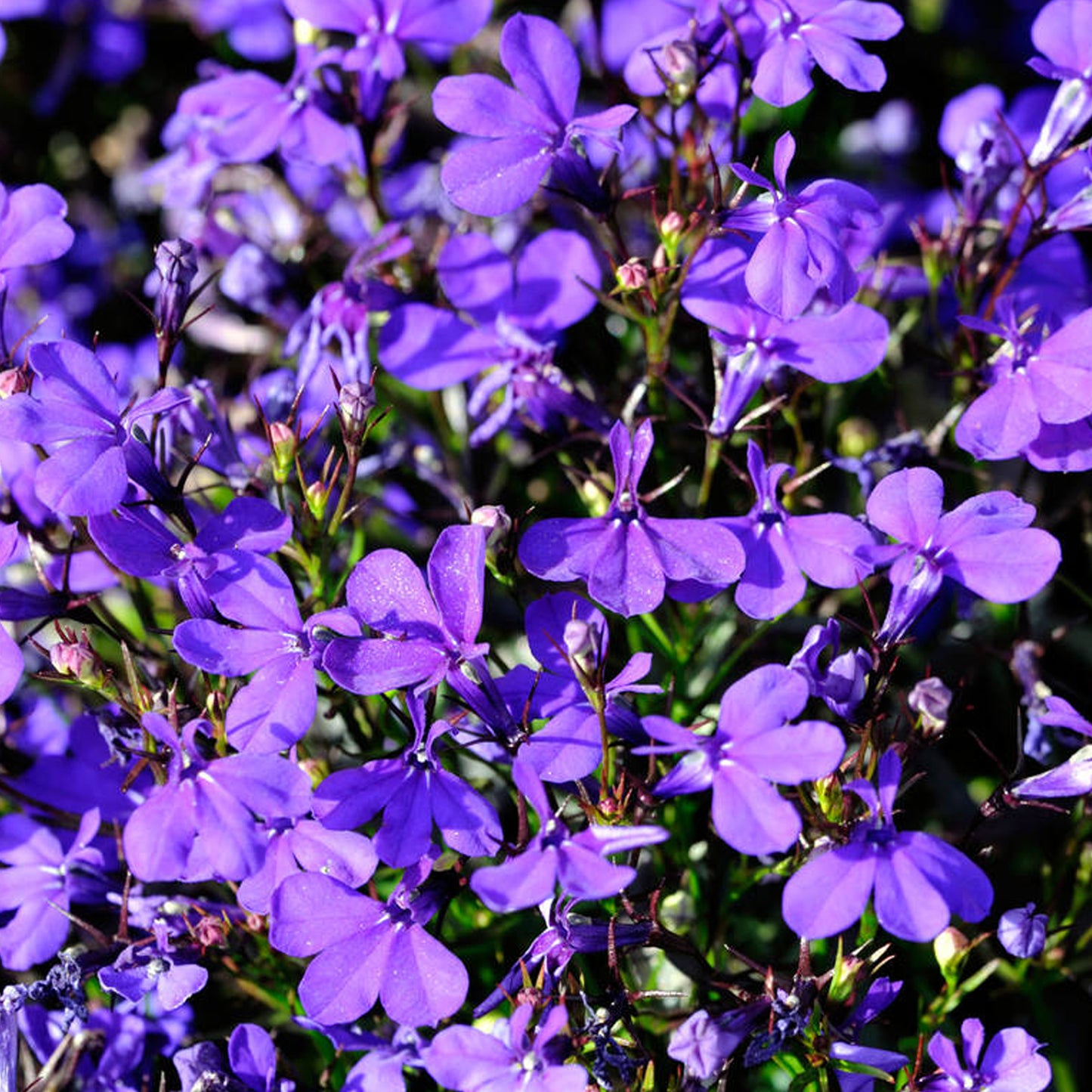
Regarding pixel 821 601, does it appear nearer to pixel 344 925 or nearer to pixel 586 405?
pixel 586 405

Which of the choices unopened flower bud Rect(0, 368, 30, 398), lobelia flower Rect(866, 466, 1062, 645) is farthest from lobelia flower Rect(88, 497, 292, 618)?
lobelia flower Rect(866, 466, 1062, 645)

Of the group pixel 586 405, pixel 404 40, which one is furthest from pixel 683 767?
pixel 404 40

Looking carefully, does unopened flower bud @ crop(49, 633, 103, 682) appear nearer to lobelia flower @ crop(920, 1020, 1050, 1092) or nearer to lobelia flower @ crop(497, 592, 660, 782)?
lobelia flower @ crop(497, 592, 660, 782)

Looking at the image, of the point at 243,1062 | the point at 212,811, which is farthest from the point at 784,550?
the point at 243,1062

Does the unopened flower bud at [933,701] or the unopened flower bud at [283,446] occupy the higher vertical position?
the unopened flower bud at [283,446]

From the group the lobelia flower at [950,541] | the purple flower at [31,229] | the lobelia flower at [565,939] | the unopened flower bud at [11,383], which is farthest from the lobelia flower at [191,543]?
the lobelia flower at [950,541]

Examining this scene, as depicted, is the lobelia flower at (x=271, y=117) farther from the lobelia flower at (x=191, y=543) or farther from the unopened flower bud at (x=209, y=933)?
the unopened flower bud at (x=209, y=933)
